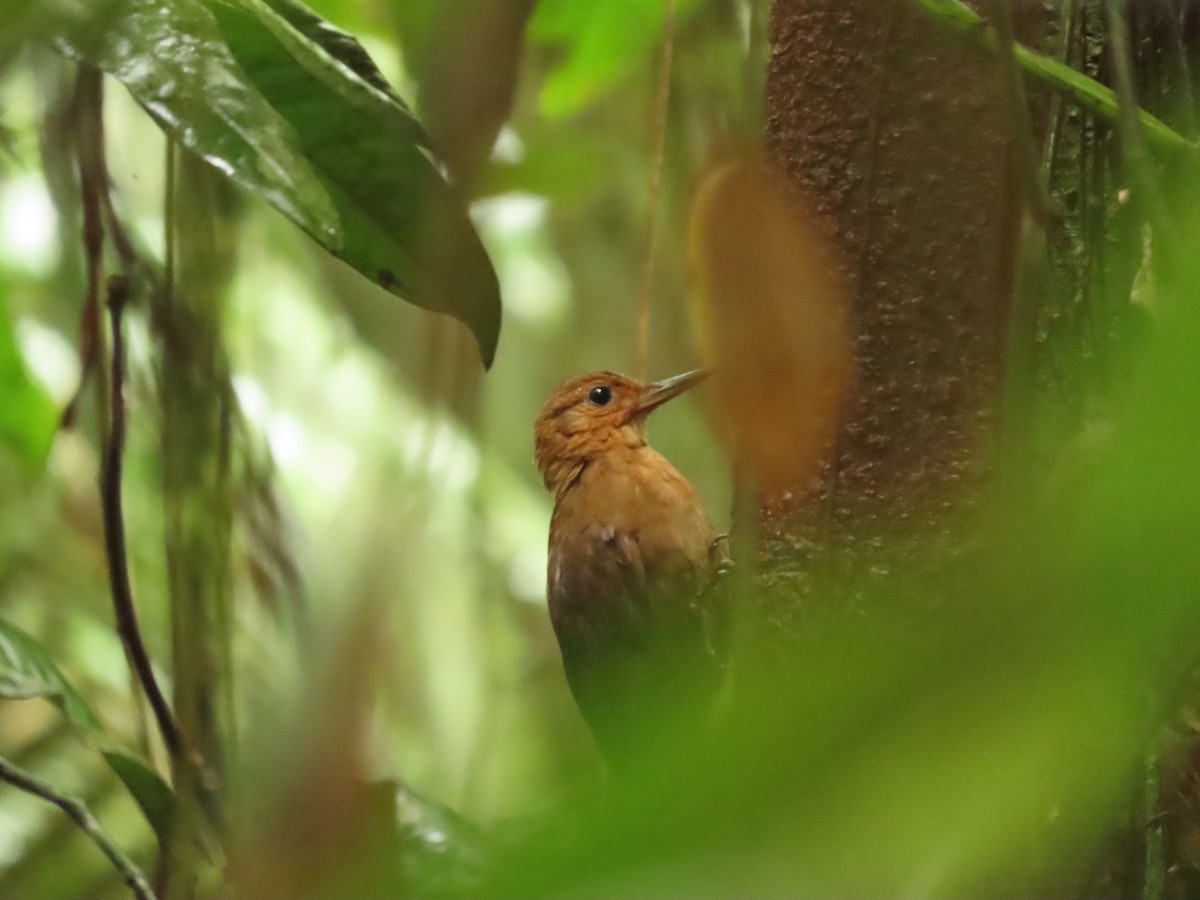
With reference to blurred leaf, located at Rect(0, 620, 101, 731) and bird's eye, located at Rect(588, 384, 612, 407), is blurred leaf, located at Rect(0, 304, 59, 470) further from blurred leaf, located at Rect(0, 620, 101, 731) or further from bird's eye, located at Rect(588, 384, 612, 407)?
bird's eye, located at Rect(588, 384, 612, 407)

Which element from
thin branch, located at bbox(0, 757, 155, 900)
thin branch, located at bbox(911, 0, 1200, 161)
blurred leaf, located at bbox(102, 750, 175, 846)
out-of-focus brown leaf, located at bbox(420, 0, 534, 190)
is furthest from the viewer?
blurred leaf, located at bbox(102, 750, 175, 846)

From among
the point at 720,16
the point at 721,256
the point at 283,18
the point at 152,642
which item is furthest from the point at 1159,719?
the point at 152,642

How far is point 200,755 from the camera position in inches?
71.4

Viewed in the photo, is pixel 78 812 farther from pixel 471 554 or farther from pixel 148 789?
pixel 471 554

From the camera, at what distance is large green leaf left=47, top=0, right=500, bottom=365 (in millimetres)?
1207


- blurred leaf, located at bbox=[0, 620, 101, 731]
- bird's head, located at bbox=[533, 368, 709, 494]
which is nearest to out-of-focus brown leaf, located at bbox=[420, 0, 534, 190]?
blurred leaf, located at bbox=[0, 620, 101, 731]

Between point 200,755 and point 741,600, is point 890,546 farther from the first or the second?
point 200,755

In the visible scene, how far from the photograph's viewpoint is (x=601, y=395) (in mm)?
2730

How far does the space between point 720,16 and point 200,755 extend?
147cm

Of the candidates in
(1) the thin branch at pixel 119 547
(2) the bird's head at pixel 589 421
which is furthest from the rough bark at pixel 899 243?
(2) the bird's head at pixel 589 421

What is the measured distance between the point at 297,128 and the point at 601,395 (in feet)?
4.97

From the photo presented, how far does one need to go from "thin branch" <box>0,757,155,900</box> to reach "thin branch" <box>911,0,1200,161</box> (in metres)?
1.31

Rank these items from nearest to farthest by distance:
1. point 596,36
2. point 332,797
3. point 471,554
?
point 332,797 → point 596,36 → point 471,554

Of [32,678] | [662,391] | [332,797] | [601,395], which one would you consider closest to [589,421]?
[601,395]
